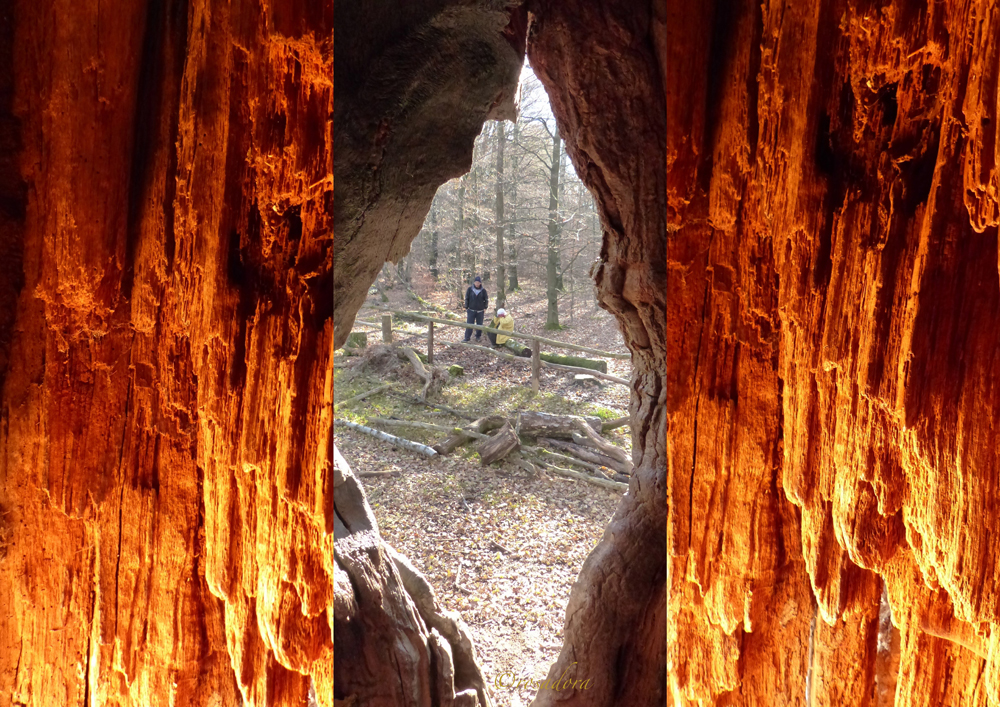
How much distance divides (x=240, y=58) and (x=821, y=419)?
1.15 metres

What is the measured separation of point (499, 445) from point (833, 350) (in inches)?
262

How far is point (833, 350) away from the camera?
3.27 feet

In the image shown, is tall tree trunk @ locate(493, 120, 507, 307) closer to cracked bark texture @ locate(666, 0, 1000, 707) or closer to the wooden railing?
the wooden railing

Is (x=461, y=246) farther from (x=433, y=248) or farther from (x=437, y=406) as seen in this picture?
(x=437, y=406)

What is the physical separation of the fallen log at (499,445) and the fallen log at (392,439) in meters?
0.67

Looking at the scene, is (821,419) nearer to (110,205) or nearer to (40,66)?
(110,205)

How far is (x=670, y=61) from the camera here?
3.61 ft

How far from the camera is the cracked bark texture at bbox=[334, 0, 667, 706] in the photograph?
2.32 meters

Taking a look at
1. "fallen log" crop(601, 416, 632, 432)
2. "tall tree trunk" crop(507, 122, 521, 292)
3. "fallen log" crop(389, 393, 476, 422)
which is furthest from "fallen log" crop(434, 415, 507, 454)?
"tall tree trunk" crop(507, 122, 521, 292)

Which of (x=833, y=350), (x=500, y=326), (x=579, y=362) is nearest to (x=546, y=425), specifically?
(x=579, y=362)

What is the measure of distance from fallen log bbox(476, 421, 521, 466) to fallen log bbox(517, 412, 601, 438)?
27cm

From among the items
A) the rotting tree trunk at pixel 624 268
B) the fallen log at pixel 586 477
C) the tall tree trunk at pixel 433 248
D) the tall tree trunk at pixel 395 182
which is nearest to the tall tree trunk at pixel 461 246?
the tall tree trunk at pixel 433 248

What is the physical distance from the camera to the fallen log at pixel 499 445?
24.4 feet

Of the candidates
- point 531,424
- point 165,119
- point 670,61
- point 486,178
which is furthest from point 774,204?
point 486,178
